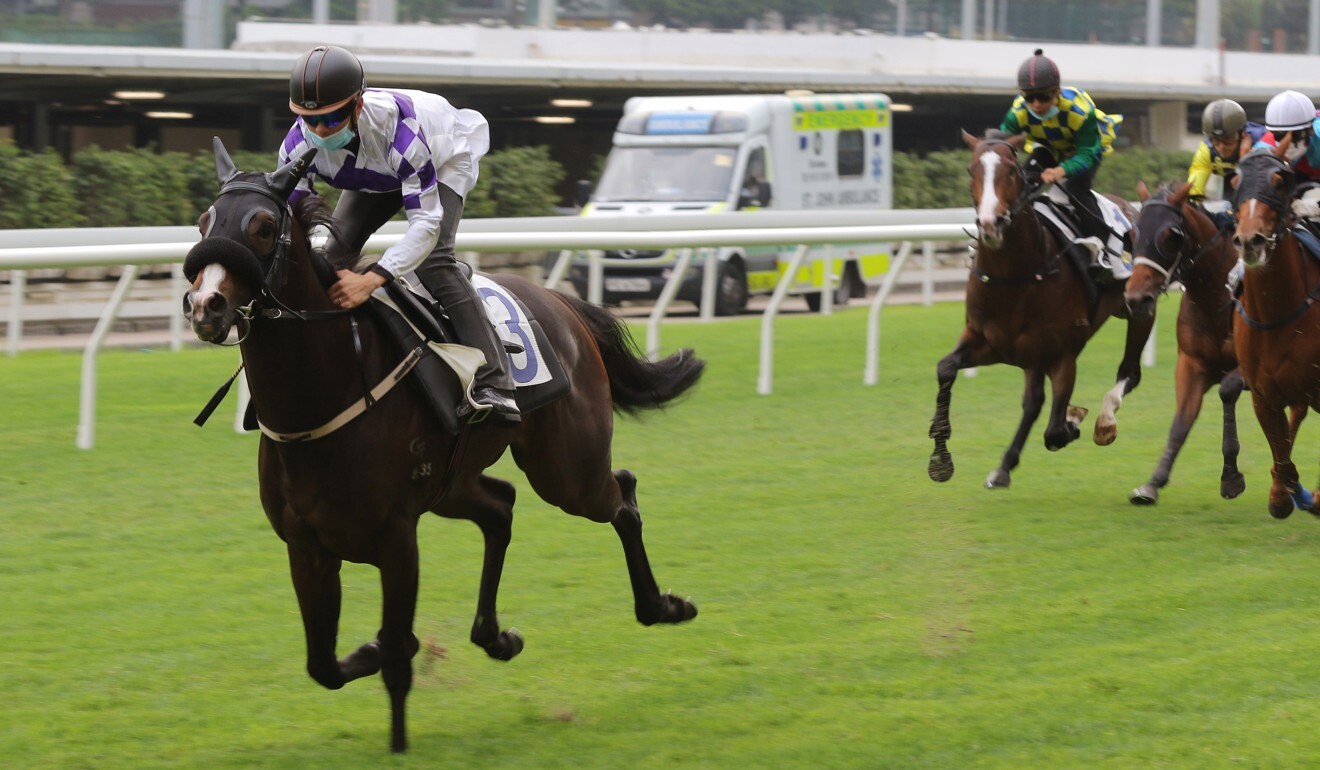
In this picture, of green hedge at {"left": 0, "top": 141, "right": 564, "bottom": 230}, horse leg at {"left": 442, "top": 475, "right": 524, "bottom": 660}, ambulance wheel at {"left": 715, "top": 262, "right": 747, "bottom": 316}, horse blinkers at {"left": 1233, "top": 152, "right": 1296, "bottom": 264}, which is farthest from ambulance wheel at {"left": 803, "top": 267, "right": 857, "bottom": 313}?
horse leg at {"left": 442, "top": 475, "right": 524, "bottom": 660}

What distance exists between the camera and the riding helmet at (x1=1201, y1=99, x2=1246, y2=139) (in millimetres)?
7875

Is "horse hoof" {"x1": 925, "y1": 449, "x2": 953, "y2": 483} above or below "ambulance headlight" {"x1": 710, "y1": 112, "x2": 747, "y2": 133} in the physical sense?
below

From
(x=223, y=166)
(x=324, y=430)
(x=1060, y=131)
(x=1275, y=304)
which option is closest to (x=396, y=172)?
(x=223, y=166)

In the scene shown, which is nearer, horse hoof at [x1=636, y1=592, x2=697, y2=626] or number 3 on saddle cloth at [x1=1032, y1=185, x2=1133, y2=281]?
horse hoof at [x1=636, y1=592, x2=697, y2=626]

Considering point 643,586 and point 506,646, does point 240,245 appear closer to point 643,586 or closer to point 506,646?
point 506,646

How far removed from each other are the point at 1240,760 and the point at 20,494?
5.29m

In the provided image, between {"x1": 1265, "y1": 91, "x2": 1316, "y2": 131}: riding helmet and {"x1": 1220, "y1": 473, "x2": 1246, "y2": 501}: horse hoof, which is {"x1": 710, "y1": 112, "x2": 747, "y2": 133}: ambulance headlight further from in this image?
{"x1": 1265, "y1": 91, "x2": 1316, "y2": 131}: riding helmet

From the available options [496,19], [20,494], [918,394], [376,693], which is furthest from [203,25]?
[376,693]

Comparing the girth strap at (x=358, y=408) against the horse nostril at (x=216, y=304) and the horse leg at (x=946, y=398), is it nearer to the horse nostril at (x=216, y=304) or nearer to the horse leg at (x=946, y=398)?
the horse nostril at (x=216, y=304)

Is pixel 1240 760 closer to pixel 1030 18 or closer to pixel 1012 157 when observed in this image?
pixel 1012 157

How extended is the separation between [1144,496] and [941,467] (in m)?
0.92

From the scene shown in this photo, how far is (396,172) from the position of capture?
4.52 meters

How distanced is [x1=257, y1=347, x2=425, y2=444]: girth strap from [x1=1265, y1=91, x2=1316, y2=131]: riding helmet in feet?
13.8

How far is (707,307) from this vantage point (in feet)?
38.4
